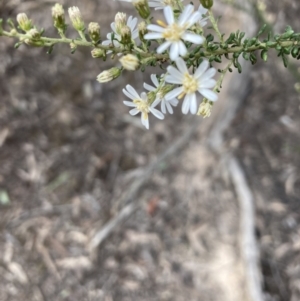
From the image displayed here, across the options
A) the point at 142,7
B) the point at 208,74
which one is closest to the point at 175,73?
the point at 208,74

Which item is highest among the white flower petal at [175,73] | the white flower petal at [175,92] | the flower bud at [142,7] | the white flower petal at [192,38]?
the flower bud at [142,7]

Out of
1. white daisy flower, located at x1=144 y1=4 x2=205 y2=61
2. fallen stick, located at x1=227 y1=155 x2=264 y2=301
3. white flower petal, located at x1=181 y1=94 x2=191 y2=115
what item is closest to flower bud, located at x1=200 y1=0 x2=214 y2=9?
white daisy flower, located at x1=144 y1=4 x2=205 y2=61

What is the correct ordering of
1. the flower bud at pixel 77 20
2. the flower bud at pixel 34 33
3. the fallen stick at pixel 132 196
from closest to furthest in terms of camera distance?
the flower bud at pixel 34 33
the flower bud at pixel 77 20
the fallen stick at pixel 132 196

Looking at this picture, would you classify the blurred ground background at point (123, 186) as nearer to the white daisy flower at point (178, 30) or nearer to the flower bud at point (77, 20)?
the flower bud at point (77, 20)

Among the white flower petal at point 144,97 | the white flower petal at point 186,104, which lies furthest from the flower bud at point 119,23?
the white flower petal at point 186,104

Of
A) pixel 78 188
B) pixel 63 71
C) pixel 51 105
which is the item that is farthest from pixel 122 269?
pixel 63 71

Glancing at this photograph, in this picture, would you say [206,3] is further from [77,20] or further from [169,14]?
[77,20]

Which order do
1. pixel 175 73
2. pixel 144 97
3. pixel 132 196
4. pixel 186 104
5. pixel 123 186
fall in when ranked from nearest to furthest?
1. pixel 175 73
2. pixel 186 104
3. pixel 144 97
4. pixel 132 196
5. pixel 123 186
